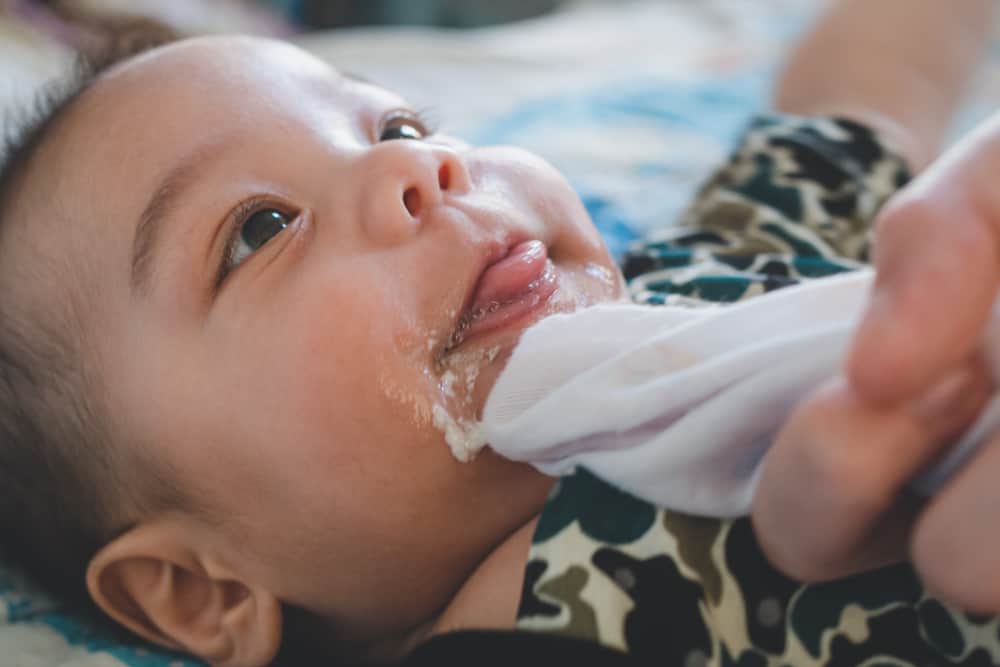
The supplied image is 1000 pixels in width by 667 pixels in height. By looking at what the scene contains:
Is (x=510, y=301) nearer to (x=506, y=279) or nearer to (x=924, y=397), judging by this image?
(x=506, y=279)

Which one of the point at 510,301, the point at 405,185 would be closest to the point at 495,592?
the point at 510,301

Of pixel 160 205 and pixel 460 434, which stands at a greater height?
pixel 160 205

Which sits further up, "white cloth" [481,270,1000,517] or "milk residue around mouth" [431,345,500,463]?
"white cloth" [481,270,1000,517]

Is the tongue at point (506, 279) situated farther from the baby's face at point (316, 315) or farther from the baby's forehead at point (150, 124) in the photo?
the baby's forehead at point (150, 124)

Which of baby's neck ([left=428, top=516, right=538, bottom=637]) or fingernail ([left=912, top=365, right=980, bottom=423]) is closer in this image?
fingernail ([left=912, top=365, right=980, bottom=423])

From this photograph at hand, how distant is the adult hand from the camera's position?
0.38 meters

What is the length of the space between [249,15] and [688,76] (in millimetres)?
1307

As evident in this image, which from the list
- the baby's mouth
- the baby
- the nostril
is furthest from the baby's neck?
the nostril

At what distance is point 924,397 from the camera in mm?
409

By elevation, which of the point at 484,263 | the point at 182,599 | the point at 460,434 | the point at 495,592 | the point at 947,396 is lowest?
the point at 182,599

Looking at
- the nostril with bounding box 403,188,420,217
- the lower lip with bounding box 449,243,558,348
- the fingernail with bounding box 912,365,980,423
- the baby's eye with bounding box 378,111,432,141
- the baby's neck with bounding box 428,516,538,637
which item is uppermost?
the fingernail with bounding box 912,365,980,423

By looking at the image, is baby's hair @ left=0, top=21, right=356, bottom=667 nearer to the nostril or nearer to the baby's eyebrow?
the baby's eyebrow

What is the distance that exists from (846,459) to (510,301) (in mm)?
367

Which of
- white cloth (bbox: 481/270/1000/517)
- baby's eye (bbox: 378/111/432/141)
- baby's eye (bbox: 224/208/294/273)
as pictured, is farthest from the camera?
baby's eye (bbox: 378/111/432/141)
